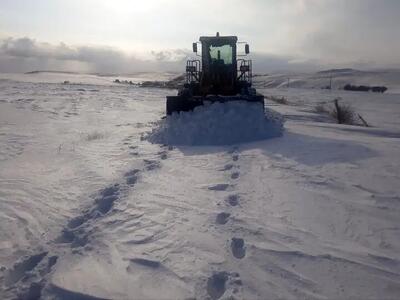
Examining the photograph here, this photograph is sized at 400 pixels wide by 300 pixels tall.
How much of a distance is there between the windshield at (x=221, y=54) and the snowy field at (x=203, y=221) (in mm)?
6151

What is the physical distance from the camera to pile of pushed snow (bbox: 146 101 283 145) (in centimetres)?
969

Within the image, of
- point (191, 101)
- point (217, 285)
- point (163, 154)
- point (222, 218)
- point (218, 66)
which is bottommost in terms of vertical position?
point (217, 285)

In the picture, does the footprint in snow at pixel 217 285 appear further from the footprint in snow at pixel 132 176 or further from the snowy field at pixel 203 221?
the footprint in snow at pixel 132 176

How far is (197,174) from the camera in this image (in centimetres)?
691

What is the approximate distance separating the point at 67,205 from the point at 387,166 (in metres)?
5.20

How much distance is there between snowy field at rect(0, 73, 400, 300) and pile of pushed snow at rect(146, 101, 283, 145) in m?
0.64

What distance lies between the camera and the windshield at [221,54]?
14398mm

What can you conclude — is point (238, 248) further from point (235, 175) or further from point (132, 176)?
point (132, 176)

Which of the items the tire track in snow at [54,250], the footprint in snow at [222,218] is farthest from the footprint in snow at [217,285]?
the tire track in snow at [54,250]

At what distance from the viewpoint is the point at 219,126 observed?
989 centimetres

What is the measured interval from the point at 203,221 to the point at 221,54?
10.6m

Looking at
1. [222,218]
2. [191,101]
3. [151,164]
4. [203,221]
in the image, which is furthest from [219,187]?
[191,101]

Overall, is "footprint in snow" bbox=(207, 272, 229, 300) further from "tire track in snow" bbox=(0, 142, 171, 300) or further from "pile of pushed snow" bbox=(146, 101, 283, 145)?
"pile of pushed snow" bbox=(146, 101, 283, 145)

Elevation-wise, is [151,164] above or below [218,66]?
below
